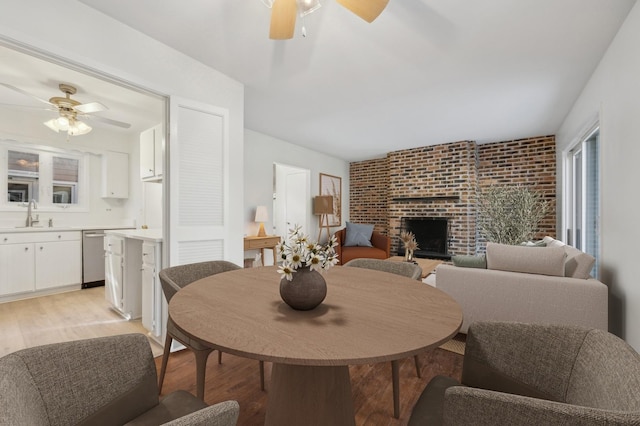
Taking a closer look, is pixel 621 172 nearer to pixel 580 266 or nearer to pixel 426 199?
pixel 580 266

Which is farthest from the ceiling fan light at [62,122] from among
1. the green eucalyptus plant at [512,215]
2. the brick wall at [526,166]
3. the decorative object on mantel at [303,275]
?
the brick wall at [526,166]

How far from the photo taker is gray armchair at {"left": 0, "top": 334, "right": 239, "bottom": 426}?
0.60 m

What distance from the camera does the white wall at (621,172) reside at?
1903 mm

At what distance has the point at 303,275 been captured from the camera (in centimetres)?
103

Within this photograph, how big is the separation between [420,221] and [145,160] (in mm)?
4899

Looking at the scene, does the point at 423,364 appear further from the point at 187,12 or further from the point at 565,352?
the point at 187,12

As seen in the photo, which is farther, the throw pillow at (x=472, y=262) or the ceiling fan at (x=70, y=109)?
the ceiling fan at (x=70, y=109)

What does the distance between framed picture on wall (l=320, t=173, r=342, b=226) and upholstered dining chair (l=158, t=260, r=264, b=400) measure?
4546 millimetres

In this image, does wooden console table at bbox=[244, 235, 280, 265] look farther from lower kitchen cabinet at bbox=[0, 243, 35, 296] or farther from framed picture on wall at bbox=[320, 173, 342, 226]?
lower kitchen cabinet at bbox=[0, 243, 35, 296]

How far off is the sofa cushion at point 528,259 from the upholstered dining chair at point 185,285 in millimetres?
1987

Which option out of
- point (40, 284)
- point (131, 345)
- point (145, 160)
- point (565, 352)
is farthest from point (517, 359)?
point (40, 284)

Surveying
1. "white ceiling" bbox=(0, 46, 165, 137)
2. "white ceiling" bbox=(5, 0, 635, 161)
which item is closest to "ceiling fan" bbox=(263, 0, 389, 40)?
"white ceiling" bbox=(5, 0, 635, 161)

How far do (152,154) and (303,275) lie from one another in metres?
2.94

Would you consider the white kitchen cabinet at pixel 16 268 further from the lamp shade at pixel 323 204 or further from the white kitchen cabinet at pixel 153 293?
the lamp shade at pixel 323 204
